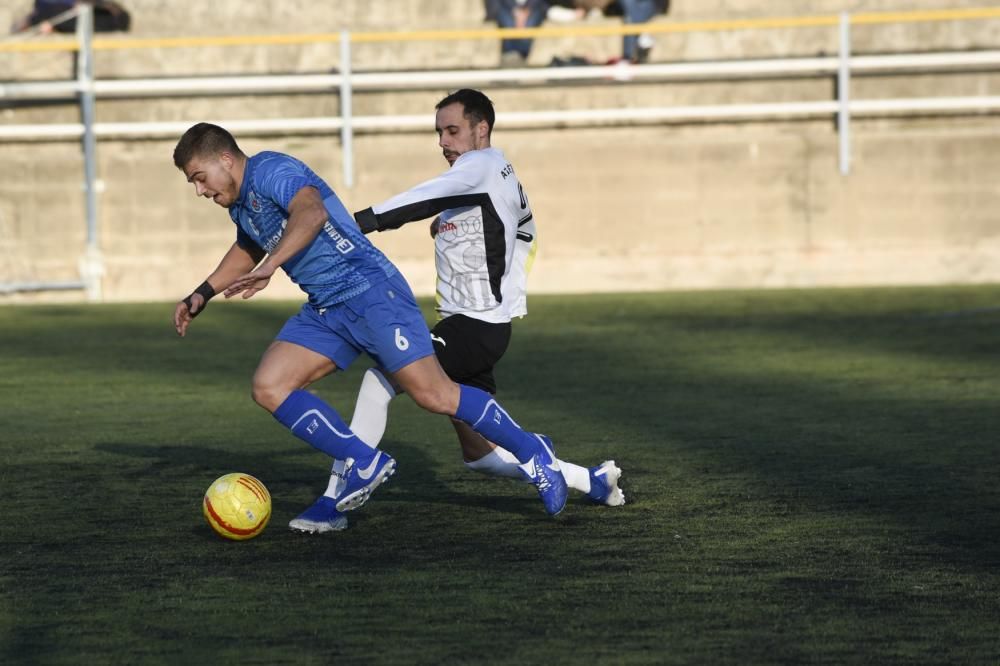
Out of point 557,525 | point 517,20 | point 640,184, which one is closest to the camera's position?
point 557,525

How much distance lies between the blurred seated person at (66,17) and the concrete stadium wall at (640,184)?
0.46 meters

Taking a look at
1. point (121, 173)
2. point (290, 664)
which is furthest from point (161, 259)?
point (290, 664)

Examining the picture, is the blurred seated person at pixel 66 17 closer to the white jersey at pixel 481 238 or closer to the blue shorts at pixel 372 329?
the white jersey at pixel 481 238

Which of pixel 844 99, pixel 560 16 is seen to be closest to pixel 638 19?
pixel 560 16

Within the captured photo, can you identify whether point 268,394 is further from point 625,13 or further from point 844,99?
point 625,13

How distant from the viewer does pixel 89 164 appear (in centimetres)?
1702

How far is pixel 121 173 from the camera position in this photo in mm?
17125

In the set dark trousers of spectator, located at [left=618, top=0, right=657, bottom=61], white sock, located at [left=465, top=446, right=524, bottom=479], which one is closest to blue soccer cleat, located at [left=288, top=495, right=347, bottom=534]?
white sock, located at [left=465, top=446, right=524, bottom=479]

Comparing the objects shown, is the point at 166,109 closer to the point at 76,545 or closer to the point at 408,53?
the point at 408,53

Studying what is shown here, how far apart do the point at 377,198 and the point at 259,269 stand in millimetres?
11379

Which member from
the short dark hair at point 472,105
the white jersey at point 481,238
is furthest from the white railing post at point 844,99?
the short dark hair at point 472,105

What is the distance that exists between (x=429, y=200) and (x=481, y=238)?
0.39 metres

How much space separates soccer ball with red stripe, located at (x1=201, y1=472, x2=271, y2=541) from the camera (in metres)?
5.90

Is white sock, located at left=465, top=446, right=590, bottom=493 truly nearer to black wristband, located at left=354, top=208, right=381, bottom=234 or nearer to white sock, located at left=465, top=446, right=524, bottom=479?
white sock, located at left=465, top=446, right=524, bottom=479
